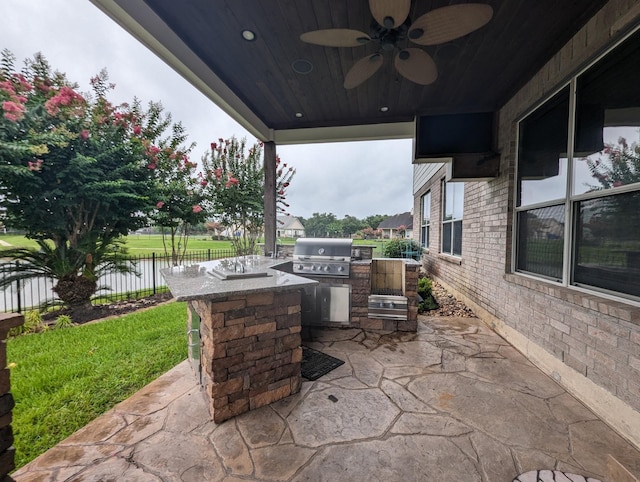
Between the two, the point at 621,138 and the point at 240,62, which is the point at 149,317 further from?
the point at 621,138

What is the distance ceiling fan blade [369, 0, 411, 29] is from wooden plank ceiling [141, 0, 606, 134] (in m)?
0.42

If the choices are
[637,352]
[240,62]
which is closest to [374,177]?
[240,62]

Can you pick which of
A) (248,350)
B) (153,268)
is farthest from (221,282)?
(153,268)

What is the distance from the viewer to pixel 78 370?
240 cm

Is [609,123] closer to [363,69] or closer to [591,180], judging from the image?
[591,180]

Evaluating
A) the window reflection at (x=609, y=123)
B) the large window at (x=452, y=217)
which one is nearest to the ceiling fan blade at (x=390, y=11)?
the window reflection at (x=609, y=123)

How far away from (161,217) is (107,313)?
2.04 meters

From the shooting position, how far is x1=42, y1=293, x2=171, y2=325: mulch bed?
399cm

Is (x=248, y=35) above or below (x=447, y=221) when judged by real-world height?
above

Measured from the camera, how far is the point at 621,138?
1.80 m

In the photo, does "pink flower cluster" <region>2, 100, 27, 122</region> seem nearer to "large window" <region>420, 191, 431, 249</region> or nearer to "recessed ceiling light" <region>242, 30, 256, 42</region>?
"recessed ceiling light" <region>242, 30, 256, 42</region>

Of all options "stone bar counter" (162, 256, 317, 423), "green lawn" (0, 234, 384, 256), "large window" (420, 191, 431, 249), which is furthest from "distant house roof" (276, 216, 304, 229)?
"large window" (420, 191, 431, 249)

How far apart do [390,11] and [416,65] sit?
598 millimetres

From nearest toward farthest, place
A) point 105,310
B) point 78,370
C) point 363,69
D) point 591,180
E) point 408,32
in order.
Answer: point 408,32
point 591,180
point 363,69
point 78,370
point 105,310
